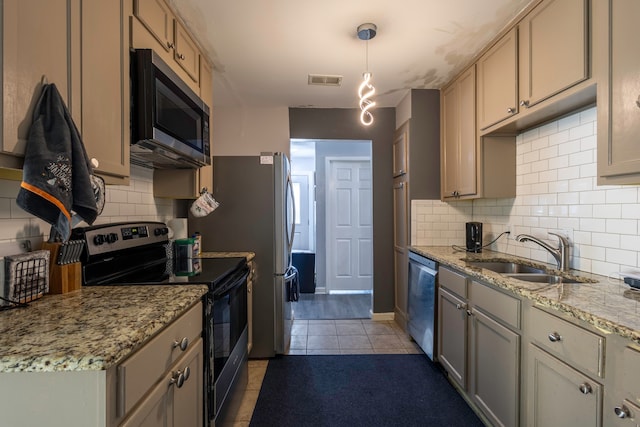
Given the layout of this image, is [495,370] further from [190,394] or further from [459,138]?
[459,138]

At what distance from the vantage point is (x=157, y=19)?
5.20 ft

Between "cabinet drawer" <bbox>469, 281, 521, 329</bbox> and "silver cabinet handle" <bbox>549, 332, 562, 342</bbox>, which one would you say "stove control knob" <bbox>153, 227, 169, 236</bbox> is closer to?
"cabinet drawer" <bbox>469, 281, 521, 329</bbox>

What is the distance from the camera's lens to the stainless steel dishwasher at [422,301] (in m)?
2.33

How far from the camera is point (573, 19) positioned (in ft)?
4.74

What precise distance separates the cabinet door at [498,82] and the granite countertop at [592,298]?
107 cm

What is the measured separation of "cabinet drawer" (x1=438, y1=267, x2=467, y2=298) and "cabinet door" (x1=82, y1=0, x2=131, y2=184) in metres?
1.92

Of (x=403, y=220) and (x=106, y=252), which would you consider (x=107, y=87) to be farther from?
(x=403, y=220)

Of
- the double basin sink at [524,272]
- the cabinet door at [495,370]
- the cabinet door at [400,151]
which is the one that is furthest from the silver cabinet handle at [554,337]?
the cabinet door at [400,151]

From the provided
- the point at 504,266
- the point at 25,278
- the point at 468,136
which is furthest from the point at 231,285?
the point at 468,136

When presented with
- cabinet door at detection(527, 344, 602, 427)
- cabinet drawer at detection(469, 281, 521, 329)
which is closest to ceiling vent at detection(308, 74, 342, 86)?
cabinet drawer at detection(469, 281, 521, 329)

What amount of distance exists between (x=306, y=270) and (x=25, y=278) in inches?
145

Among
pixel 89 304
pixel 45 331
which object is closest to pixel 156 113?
pixel 89 304

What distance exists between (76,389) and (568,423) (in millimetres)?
1571

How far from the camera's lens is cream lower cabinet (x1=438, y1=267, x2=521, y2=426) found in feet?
4.71
